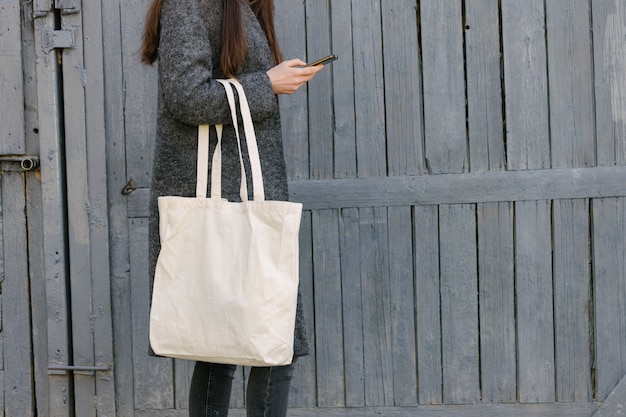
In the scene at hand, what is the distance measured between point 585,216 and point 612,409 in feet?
2.38

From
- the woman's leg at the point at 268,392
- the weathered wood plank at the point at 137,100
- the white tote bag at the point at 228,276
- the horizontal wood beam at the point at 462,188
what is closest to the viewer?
the white tote bag at the point at 228,276

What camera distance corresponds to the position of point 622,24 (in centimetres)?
305

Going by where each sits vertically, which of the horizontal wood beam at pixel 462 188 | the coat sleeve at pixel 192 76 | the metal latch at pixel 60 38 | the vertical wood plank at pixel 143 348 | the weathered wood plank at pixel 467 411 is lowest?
the weathered wood plank at pixel 467 411

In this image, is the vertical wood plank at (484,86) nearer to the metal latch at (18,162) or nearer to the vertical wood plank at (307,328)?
the vertical wood plank at (307,328)

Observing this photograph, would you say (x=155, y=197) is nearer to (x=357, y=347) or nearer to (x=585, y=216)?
(x=357, y=347)

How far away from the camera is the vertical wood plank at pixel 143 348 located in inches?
126

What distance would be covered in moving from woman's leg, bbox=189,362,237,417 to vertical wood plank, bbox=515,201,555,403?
1.31 meters

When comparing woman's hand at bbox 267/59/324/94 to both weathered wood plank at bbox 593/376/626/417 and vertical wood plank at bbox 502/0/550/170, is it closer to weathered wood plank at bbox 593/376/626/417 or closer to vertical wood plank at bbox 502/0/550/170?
vertical wood plank at bbox 502/0/550/170

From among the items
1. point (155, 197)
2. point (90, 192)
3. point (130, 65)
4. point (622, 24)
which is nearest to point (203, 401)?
point (155, 197)

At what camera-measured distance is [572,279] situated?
308 cm

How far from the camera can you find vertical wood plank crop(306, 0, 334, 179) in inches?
123

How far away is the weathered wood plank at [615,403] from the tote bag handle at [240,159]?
1.73 meters

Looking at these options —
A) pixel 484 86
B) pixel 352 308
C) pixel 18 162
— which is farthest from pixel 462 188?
pixel 18 162

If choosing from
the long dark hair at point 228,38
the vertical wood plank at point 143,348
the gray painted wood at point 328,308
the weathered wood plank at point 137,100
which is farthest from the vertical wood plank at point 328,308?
the long dark hair at point 228,38
